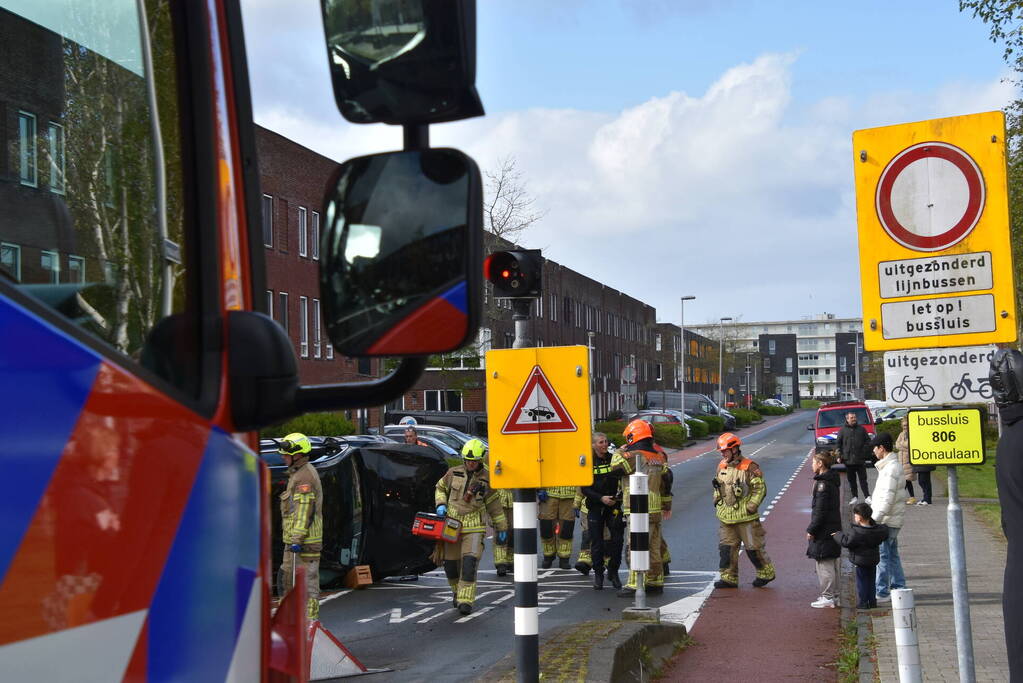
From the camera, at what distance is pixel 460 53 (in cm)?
183

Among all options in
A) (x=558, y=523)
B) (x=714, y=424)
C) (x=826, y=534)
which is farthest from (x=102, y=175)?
(x=714, y=424)

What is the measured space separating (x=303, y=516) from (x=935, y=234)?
238 inches

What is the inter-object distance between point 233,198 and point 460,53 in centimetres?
52

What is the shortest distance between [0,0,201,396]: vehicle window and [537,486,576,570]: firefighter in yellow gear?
1304cm

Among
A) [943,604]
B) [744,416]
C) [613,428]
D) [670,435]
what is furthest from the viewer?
[744,416]

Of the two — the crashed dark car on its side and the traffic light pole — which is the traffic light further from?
the crashed dark car on its side

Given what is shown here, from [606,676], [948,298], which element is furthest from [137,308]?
[606,676]

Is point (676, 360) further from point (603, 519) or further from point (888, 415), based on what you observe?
point (603, 519)

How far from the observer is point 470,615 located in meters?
11.9

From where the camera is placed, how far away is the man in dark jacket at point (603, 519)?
13648 millimetres

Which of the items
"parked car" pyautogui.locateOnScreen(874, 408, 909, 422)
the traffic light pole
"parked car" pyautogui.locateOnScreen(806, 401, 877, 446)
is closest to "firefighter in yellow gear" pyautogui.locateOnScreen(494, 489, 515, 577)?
the traffic light pole

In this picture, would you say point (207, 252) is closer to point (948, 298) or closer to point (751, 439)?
point (948, 298)

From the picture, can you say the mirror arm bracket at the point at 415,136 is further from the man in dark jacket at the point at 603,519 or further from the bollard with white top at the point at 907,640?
the man in dark jacket at the point at 603,519

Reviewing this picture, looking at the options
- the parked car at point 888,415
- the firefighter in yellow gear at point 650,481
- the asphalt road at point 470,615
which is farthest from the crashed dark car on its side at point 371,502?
the parked car at point 888,415
